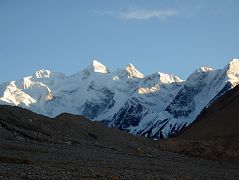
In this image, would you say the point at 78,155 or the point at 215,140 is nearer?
the point at 78,155

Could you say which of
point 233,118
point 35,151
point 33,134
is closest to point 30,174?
point 35,151

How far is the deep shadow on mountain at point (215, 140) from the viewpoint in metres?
103

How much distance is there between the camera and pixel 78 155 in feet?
192

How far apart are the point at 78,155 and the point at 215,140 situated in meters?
57.5

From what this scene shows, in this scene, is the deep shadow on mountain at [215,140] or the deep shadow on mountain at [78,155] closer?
the deep shadow on mountain at [78,155]

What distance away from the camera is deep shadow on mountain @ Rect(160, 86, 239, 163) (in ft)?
337

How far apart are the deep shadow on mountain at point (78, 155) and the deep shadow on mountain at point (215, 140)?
10.0m

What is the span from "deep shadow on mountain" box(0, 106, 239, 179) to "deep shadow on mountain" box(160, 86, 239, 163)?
10013mm

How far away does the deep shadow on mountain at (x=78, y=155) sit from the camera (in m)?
39.5

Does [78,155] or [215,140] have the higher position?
[215,140]

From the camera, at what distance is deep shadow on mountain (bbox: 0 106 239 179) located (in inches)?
1554

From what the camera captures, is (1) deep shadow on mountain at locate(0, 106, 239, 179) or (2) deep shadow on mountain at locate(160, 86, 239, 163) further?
(2) deep shadow on mountain at locate(160, 86, 239, 163)

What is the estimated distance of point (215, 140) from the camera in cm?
11088

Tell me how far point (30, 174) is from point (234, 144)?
7596cm
